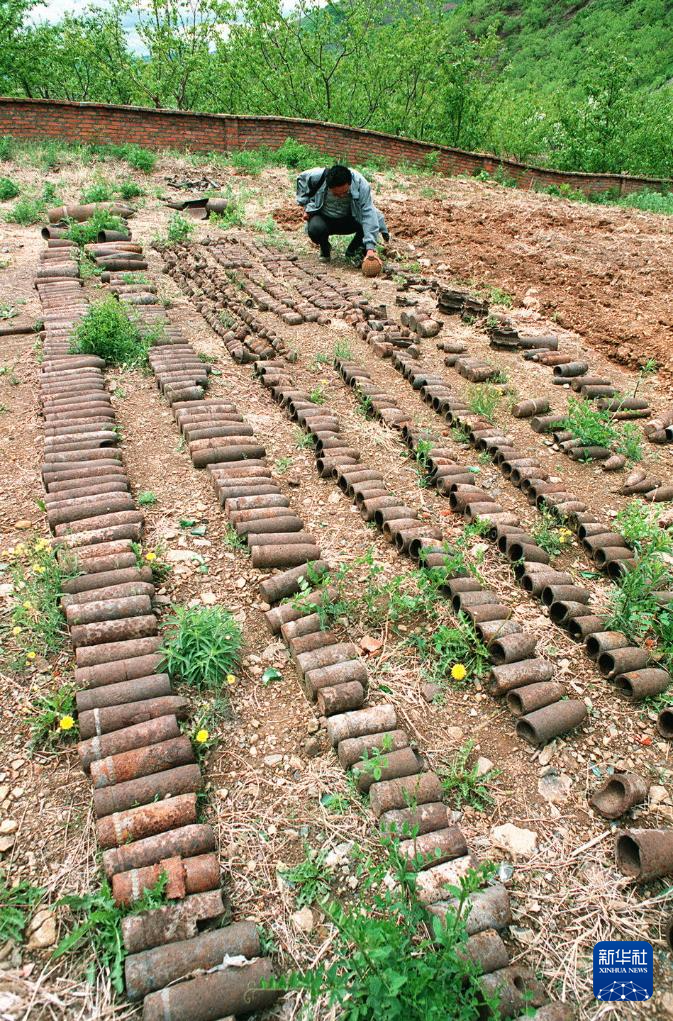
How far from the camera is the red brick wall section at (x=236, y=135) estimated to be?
44.9 feet

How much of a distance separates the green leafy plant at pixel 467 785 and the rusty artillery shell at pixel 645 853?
526 millimetres

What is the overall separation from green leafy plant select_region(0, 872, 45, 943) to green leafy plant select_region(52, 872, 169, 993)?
4.7 inches

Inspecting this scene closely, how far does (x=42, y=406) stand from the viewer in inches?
213

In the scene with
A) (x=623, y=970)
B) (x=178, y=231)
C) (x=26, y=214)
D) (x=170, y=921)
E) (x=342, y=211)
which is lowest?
(x=623, y=970)

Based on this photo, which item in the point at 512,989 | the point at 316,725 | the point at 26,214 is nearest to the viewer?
the point at 512,989

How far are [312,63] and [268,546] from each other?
22059mm

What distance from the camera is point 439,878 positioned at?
7.92ft

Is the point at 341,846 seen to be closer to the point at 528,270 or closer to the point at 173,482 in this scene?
the point at 173,482

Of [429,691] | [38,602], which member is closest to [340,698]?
[429,691]

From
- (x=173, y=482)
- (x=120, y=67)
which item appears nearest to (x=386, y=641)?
(x=173, y=482)

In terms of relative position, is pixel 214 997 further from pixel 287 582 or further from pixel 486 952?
pixel 287 582

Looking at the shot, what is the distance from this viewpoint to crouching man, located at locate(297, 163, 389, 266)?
872 cm

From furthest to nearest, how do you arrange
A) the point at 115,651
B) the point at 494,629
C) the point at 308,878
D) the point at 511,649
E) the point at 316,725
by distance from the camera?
the point at 494,629, the point at 511,649, the point at 115,651, the point at 316,725, the point at 308,878

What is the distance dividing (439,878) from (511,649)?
1223 millimetres
